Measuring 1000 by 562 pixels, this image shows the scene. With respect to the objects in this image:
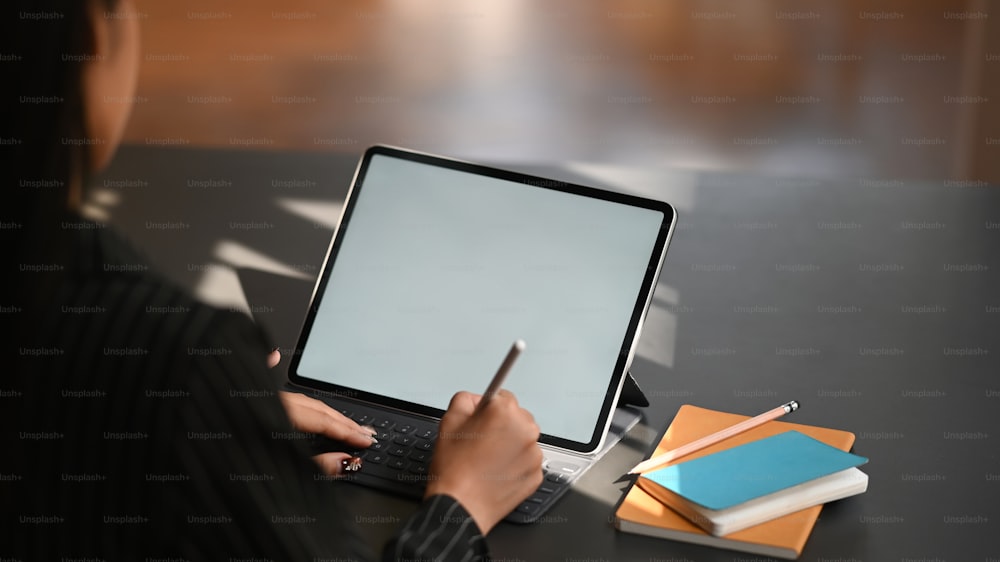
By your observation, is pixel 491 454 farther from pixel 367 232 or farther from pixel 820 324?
pixel 820 324

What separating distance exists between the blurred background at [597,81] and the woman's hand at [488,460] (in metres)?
3.03

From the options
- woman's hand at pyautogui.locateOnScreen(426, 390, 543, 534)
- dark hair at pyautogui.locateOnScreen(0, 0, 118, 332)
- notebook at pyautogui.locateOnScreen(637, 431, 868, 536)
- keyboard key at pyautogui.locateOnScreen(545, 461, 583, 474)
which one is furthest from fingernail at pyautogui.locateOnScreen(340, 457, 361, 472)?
dark hair at pyautogui.locateOnScreen(0, 0, 118, 332)

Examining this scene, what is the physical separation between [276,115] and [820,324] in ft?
12.2

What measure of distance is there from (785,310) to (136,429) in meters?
1.10

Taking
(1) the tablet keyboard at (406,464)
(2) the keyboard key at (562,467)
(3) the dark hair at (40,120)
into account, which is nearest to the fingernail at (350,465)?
(1) the tablet keyboard at (406,464)

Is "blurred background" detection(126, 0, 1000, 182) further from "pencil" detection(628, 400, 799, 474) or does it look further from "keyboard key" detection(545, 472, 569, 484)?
"keyboard key" detection(545, 472, 569, 484)

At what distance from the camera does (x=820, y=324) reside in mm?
1570

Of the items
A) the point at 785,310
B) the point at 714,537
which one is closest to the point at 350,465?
the point at 714,537

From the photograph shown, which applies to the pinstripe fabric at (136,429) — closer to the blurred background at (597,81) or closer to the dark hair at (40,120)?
the dark hair at (40,120)

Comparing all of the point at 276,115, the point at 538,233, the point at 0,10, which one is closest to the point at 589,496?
the point at 538,233

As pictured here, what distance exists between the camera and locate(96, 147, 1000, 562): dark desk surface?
3.70ft

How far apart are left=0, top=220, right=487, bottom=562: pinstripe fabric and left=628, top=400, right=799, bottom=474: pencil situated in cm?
51

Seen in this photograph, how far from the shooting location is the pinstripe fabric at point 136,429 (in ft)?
2.48

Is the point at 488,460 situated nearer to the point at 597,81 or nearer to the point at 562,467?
the point at 562,467
